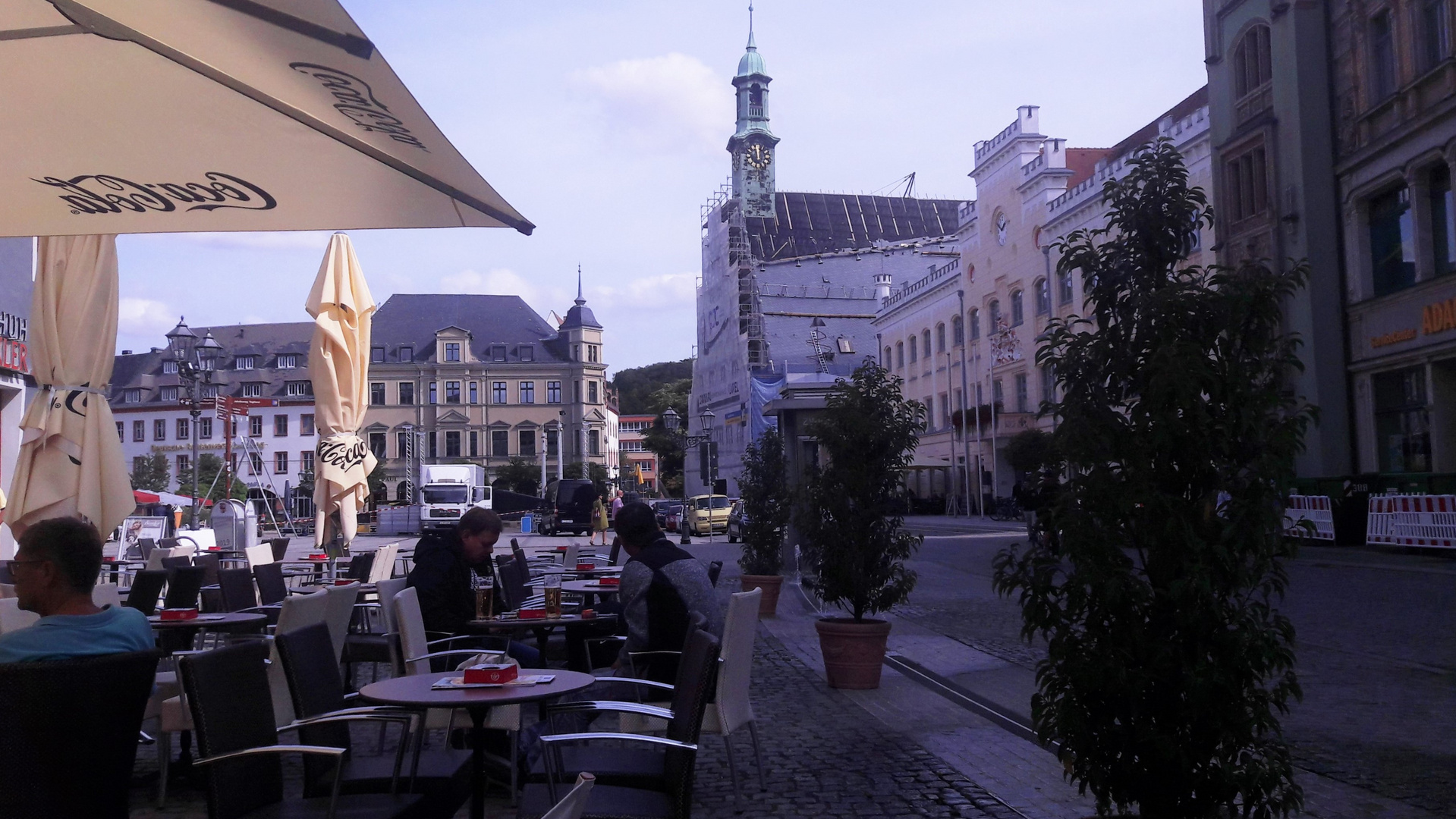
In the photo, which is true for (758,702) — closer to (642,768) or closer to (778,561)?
(642,768)

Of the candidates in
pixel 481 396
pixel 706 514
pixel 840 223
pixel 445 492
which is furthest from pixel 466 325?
pixel 706 514

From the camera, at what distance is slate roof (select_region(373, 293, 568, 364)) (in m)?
89.3

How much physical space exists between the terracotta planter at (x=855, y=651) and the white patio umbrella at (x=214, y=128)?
5.70 m

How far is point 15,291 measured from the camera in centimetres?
2098

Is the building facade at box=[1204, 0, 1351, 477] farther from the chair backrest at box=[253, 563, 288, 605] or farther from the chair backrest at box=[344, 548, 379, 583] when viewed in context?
the chair backrest at box=[253, 563, 288, 605]

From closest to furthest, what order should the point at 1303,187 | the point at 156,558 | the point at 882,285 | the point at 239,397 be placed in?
the point at 156,558
the point at 1303,187
the point at 882,285
the point at 239,397

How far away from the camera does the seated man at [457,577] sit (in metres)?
7.36

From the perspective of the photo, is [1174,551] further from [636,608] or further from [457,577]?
[457,577]

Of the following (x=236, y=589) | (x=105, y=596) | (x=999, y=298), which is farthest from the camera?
(x=999, y=298)

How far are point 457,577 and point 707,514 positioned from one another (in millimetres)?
36737

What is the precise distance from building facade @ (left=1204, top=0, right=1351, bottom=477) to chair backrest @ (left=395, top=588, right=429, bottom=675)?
22067 mm

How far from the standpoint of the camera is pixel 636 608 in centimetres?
637

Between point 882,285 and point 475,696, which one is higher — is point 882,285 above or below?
above

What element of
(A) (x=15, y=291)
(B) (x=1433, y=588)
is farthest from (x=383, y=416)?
(B) (x=1433, y=588)
